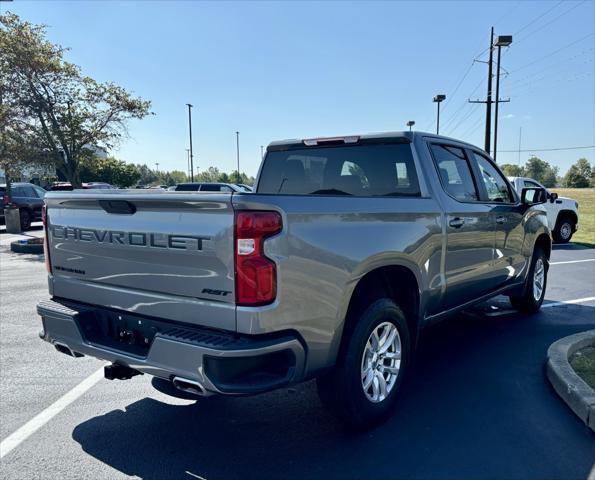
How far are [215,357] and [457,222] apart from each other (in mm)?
2504

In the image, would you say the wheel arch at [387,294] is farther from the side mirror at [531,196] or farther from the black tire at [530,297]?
the black tire at [530,297]

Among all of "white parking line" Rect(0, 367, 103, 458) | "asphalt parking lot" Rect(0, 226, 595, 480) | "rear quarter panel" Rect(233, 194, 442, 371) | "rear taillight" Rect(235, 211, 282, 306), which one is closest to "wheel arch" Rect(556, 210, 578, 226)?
"asphalt parking lot" Rect(0, 226, 595, 480)

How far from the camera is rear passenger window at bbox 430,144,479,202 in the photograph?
163 inches

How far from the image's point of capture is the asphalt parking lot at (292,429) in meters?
2.82

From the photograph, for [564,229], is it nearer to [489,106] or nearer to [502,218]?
[502,218]

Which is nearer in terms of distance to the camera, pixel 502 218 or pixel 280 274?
pixel 280 274

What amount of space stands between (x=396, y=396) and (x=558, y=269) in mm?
7568

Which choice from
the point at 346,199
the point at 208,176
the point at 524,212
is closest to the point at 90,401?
the point at 346,199

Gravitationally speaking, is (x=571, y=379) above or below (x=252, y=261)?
below

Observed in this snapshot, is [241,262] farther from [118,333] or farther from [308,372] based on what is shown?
[118,333]

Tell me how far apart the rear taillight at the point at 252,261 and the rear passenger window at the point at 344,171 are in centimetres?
177

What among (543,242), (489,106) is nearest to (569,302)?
(543,242)

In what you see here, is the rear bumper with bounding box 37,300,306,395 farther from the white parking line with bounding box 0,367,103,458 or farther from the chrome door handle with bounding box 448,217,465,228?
the chrome door handle with bounding box 448,217,465,228

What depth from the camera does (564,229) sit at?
13.7 m
